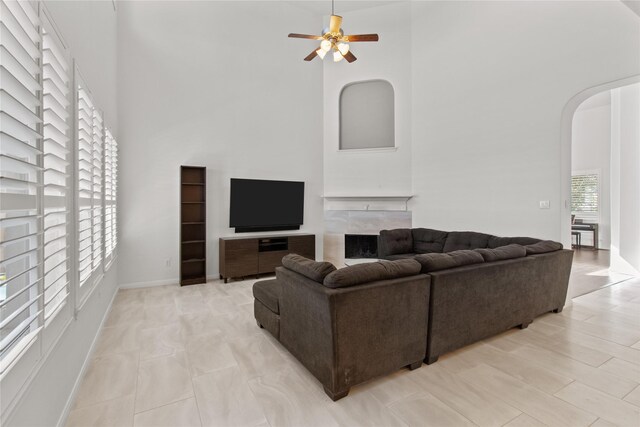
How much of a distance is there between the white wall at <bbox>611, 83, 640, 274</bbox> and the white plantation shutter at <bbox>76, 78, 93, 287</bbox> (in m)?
7.96

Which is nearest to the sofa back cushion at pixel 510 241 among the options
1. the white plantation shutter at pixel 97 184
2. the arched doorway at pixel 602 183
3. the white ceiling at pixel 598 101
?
the arched doorway at pixel 602 183

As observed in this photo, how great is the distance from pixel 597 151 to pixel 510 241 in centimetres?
667

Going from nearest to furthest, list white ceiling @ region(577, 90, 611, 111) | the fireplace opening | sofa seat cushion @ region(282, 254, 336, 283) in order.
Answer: sofa seat cushion @ region(282, 254, 336, 283) → the fireplace opening → white ceiling @ region(577, 90, 611, 111)

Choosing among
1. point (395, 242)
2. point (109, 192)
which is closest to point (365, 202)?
point (395, 242)

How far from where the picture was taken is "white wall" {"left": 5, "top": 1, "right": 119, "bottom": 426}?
54.4 inches

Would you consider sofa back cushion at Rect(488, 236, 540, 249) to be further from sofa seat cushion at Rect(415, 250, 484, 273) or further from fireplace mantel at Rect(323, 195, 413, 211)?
fireplace mantel at Rect(323, 195, 413, 211)

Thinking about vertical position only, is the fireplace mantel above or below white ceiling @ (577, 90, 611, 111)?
below

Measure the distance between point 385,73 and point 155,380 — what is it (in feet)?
20.5

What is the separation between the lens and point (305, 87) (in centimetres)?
621

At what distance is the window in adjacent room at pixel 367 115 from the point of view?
641 centimetres

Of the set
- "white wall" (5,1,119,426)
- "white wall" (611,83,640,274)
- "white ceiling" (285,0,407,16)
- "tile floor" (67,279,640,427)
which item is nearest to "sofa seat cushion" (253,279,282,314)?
"tile floor" (67,279,640,427)

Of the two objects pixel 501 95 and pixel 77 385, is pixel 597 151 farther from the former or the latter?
pixel 77 385

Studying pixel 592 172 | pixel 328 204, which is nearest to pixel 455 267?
pixel 328 204

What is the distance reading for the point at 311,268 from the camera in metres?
2.19
